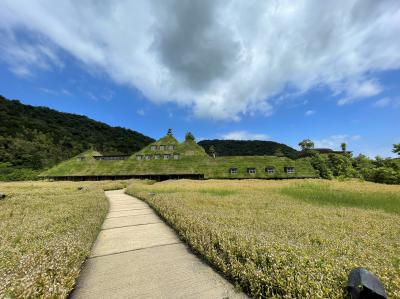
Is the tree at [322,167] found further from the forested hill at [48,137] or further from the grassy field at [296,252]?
the forested hill at [48,137]

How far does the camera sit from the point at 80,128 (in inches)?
4168

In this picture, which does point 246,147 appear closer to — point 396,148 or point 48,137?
point 396,148

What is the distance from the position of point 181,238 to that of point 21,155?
75.5m

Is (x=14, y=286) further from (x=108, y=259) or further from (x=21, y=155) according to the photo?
(x=21, y=155)

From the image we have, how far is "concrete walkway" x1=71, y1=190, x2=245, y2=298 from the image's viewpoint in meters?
4.20

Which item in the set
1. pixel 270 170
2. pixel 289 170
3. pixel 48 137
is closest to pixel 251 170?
pixel 270 170

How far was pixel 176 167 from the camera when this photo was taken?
42750 millimetres

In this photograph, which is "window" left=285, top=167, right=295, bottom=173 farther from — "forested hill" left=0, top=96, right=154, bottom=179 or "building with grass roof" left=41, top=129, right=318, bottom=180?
"forested hill" left=0, top=96, right=154, bottom=179

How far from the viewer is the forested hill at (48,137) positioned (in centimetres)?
6194

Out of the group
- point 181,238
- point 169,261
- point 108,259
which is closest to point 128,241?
point 108,259

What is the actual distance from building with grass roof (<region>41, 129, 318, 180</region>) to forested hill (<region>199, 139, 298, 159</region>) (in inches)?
2331

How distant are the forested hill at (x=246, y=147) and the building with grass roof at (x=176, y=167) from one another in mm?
59214

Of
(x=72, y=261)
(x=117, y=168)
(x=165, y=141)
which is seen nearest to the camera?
(x=72, y=261)

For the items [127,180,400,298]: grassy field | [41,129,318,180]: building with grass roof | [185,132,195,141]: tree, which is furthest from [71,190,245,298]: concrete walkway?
[185,132,195,141]: tree
